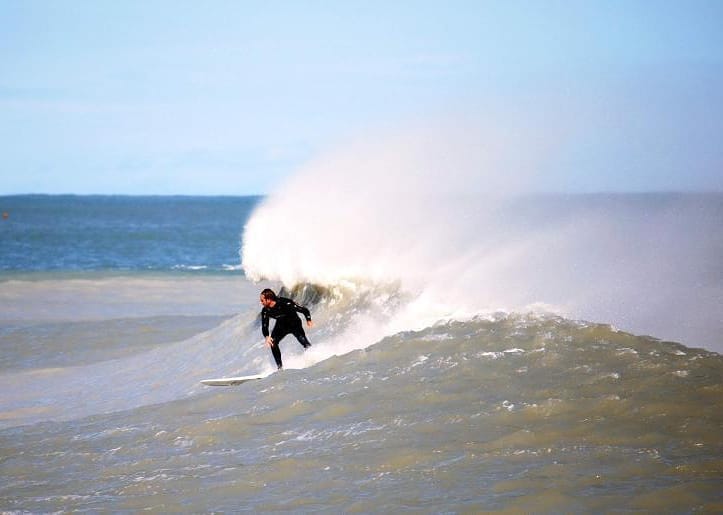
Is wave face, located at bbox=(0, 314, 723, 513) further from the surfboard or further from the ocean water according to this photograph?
the surfboard

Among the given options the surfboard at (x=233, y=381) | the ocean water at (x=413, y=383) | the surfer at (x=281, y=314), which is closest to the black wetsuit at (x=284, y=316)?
the surfer at (x=281, y=314)

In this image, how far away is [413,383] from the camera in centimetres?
851

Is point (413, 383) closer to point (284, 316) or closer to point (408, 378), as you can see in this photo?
point (408, 378)

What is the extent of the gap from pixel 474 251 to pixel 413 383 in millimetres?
5049

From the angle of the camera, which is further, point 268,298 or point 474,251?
point 474,251

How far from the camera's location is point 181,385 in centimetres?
1191

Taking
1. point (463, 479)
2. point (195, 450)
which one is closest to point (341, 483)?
point (463, 479)

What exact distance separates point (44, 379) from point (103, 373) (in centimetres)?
77

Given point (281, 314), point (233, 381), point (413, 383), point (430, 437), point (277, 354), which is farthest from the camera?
point (281, 314)

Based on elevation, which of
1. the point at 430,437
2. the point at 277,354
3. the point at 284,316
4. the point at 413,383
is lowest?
the point at 430,437

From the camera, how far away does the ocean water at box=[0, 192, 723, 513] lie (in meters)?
6.38

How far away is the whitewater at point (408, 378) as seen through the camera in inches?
252

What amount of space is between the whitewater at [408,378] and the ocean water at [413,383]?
0.09 ft

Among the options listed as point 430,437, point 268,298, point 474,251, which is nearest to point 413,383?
point 430,437
